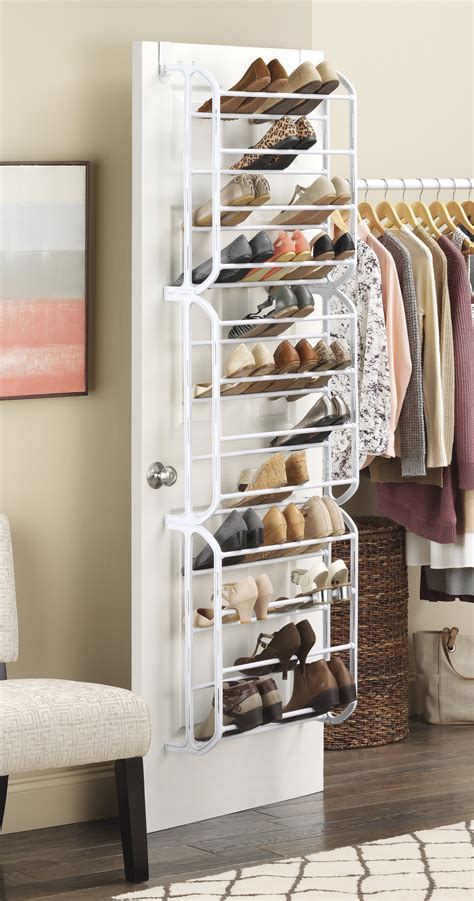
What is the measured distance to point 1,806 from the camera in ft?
10.8

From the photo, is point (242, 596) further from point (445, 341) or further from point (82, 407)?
point (445, 341)

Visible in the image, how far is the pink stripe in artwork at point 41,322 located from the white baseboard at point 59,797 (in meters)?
1.14

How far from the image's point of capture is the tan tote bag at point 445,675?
4523 millimetres

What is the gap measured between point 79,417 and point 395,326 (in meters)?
1.05

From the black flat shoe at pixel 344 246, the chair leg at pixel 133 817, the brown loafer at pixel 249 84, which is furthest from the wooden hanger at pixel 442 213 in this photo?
the chair leg at pixel 133 817

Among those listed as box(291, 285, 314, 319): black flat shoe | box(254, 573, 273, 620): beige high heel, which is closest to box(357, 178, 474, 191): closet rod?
box(291, 285, 314, 319): black flat shoe

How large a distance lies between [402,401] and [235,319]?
2.31 feet

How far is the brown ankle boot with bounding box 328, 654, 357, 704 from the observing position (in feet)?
11.8

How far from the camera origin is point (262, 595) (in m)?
3.48

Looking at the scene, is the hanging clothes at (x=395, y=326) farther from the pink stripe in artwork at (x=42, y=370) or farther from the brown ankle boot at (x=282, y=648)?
the pink stripe in artwork at (x=42, y=370)

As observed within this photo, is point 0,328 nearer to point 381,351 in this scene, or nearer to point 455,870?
point 381,351

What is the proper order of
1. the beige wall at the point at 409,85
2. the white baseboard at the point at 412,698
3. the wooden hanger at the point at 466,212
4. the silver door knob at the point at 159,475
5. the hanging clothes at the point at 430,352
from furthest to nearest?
the white baseboard at the point at 412,698 → the beige wall at the point at 409,85 → the wooden hanger at the point at 466,212 → the hanging clothes at the point at 430,352 → the silver door knob at the point at 159,475

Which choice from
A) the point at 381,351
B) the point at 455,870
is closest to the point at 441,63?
the point at 381,351

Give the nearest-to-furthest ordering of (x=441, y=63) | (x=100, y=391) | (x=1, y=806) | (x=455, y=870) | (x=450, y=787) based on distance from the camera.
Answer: (x=455, y=870), (x=1, y=806), (x=100, y=391), (x=450, y=787), (x=441, y=63)
